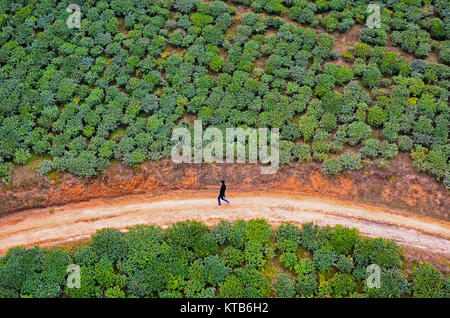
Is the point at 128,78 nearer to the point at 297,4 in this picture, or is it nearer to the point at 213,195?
the point at 213,195

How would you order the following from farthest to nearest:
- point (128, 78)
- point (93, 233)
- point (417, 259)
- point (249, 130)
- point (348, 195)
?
point (128, 78) < point (249, 130) < point (348, 195) < point (93, 233) < point (417, 259)

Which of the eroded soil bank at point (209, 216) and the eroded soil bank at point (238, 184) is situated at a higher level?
the eroded soil bank at point (238, 184)

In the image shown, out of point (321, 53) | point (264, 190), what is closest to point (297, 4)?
point (321, 53)
